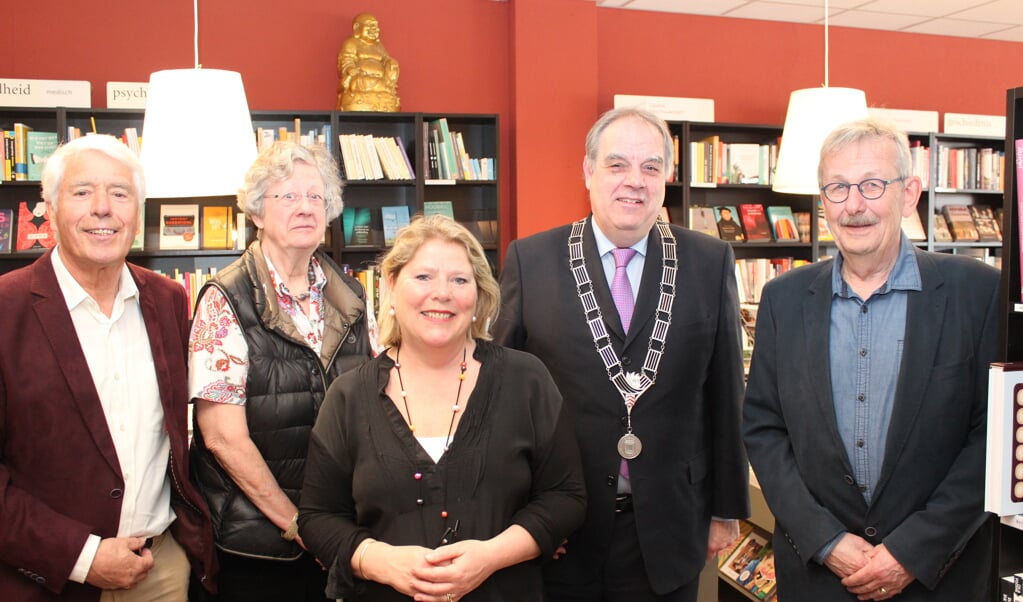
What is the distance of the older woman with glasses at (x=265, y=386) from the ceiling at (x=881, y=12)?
15.0 ft

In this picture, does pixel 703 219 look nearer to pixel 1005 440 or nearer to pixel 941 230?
pixel 941 230

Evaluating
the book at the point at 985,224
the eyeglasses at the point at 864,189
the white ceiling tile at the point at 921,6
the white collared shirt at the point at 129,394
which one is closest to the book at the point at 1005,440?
the eyeglasses at the point at 864,189

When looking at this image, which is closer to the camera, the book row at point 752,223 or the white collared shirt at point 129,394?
the white collared shirt at point 129,394

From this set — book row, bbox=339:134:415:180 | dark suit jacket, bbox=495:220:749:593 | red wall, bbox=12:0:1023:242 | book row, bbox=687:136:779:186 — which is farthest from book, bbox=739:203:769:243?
dark suit jacket, bbox=495:220:749:593

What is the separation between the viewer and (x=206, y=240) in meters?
5.09

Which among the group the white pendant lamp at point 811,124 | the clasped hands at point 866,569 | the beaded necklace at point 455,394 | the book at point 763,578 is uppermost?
the white pendant lamp at point 811,124

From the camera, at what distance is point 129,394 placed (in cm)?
190

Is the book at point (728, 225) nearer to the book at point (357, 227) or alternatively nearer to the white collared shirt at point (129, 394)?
the book at point (357, 227)

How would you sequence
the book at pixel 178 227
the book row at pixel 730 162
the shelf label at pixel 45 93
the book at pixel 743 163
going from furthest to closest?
the book at pixel 743 163 → the book row at pixel 730 162 → the book at pixel 178 227 → the shelf label at pixel 45 93

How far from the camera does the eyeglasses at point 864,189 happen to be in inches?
71.6

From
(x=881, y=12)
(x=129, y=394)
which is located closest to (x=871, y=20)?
(x=881, y=12)

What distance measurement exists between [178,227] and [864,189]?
4.39 m

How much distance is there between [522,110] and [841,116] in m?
2.67

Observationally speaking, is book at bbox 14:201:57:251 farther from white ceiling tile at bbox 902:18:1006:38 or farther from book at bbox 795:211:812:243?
white ceiling tile at bbox 902:18:1006:38
